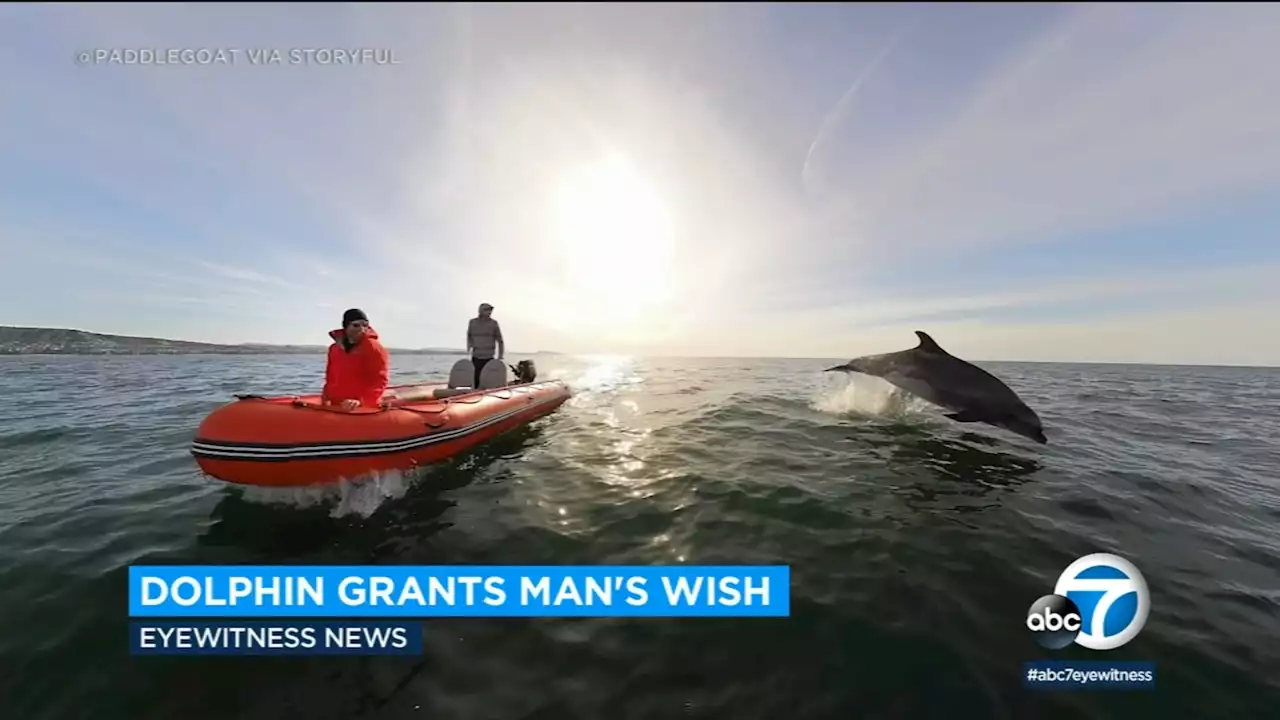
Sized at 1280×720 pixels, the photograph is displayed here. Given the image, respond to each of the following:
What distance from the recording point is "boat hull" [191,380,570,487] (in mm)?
6570

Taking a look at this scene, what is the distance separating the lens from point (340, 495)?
735 centimetres

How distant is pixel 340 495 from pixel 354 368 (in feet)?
7.03

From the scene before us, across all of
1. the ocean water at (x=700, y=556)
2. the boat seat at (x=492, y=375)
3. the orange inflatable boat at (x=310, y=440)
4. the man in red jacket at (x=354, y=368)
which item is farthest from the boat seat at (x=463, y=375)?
the man in red jacket at (x=354, y=368)

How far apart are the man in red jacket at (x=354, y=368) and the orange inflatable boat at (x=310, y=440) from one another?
1.37 ft

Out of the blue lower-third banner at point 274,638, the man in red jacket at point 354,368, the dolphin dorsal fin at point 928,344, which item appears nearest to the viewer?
the blue lower-third banner at point 274,638

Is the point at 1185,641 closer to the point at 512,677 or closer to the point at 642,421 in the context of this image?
the point at 512,677

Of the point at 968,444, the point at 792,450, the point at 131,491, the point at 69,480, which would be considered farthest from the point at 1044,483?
the point at 69,480

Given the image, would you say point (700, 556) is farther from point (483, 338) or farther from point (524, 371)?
point (524, 371)

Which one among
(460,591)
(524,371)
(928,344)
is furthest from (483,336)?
(928,344)

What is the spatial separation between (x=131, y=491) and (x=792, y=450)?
1195 cm

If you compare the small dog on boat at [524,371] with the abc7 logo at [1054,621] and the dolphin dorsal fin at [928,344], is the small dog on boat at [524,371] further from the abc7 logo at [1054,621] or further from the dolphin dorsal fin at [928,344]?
the abc7 logo at [1054,621]

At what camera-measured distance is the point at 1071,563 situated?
18.6 feet

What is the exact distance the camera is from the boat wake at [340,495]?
23.1ft

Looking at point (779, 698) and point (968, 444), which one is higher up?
point (968, 444)
